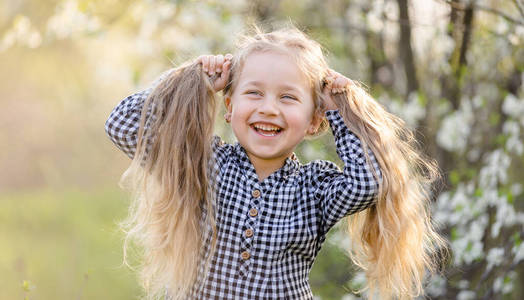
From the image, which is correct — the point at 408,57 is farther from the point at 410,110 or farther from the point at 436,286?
the point at 436,286

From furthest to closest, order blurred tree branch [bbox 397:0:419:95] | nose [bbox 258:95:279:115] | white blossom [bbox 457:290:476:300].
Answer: blurred tree branch [bbox 397:0:419:95] < white blossom [bbox 457:290:476:300] < nose [bbox 258:95:279:115]

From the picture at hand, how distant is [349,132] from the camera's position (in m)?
2.13

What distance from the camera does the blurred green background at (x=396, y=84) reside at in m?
3.43

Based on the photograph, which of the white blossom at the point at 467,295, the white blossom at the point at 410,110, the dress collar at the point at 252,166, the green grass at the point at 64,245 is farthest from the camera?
the green grass at the point at 64,245

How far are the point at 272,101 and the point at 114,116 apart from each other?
0.54 m

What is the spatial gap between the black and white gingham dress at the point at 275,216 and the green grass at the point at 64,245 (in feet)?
6.52

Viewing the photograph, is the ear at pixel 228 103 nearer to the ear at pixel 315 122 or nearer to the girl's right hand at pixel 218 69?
the girl's right hand at pixel 218 69

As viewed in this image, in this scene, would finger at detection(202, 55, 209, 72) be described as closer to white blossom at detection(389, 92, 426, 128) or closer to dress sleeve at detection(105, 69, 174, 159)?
dress sleeve at detection(105, 69, 174, 159)

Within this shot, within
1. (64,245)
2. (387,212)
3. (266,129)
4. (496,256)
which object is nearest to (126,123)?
(266,129)

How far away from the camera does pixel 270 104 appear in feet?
6.63

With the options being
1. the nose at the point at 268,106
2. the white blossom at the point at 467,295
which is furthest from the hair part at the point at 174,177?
the white blossom at the point at 467,295

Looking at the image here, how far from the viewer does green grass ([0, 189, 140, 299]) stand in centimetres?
539

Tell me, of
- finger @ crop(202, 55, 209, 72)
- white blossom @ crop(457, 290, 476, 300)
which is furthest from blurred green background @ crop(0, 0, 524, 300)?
finger @ crop(202, 55, 209, 72)

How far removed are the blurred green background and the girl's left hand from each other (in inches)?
22.4
